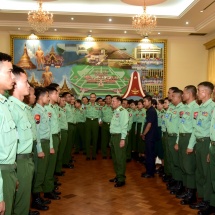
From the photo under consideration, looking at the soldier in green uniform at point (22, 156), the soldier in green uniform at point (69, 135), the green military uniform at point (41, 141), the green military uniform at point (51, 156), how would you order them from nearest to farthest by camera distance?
1. the soldier in green uniform at point (22, 156)
2. the green military uniform at point (41, 141)
3. the green military uniform at point (51, 156)
4. the soldier in green uniform at point (69, 135)

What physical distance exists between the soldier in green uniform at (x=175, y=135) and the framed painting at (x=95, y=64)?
5195 mm

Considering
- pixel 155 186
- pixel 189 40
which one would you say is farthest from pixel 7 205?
pixel 189 40

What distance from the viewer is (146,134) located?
5.63m

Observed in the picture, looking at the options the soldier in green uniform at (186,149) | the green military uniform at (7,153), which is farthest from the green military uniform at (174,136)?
the green military uniform at (7,153)

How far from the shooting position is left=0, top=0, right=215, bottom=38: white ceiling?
7.82 m

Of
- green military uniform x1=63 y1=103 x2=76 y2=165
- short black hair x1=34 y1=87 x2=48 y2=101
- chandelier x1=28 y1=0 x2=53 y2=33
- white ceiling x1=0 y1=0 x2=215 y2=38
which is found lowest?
green military uniform x1=63 y1=103 x2=76 y2=165

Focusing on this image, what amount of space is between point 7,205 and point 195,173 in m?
2.74

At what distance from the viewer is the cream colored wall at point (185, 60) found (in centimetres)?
1028

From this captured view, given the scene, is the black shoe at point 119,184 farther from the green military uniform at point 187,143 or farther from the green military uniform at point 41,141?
the green military uniform at point 41,141

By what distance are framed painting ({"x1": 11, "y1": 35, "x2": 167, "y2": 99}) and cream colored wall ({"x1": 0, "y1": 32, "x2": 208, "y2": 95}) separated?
0.28 meters

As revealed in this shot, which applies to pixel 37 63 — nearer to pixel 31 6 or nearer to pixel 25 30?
pixel 25 30

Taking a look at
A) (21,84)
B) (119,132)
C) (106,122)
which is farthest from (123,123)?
(106,122)

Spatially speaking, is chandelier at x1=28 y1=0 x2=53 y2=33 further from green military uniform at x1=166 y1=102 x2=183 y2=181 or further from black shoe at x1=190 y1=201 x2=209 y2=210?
black shoe at x1=190 y1=201 x2=209 y2=210

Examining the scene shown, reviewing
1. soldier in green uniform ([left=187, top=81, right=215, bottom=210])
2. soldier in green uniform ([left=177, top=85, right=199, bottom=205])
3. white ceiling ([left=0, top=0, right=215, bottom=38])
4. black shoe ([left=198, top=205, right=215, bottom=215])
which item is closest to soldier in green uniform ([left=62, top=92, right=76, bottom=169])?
white ceiling ([left=0, top=0, right=215, bottom=38])
